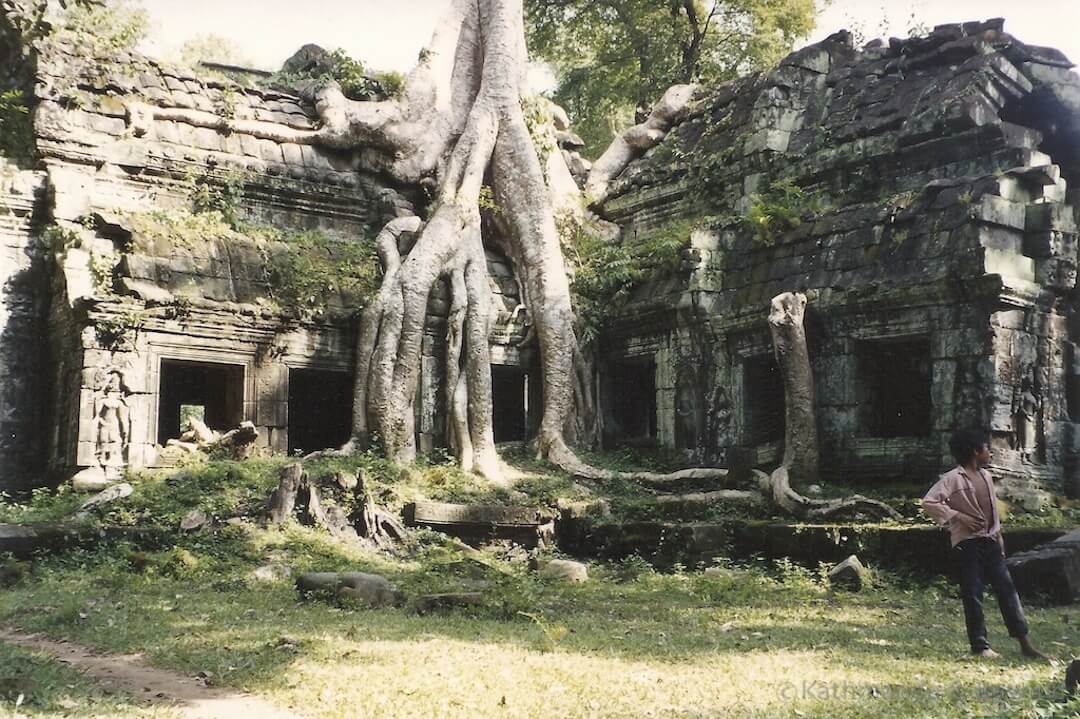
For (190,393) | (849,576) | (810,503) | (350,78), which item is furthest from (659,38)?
(849,576)

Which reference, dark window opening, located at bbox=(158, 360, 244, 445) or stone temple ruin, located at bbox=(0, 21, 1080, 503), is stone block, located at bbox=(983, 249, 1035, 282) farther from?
dark window opening, located at bbox=(158, 360, 244, 445)

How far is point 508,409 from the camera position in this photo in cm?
1623

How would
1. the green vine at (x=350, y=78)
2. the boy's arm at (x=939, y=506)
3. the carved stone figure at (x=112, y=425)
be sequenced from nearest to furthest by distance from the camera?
the boy's arm at (x=939, y=506)
the carved stone figure at (x=112, y=425)
the green vine at (x=350, y=78)

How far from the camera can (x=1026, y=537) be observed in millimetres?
8883

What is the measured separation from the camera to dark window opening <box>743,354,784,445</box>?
13.0 meters

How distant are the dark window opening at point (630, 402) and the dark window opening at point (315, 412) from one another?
3.75 metres

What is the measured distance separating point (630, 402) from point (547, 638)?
874 cm

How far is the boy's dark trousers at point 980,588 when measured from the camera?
6109mm

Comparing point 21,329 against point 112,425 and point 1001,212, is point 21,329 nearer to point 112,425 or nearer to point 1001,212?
point 112,425

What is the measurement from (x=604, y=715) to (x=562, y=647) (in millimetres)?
1612

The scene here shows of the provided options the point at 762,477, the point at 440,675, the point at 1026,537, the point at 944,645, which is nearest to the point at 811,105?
the point at 762,477

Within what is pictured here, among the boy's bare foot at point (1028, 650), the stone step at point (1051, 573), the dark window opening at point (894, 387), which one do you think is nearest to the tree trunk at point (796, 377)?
the dark window opening at point (894, 387)

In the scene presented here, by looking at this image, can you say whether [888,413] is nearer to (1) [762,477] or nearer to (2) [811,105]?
(1) [762,477]

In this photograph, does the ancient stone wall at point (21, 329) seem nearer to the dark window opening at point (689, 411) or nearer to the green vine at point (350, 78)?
the green vine at point (350, 78)
